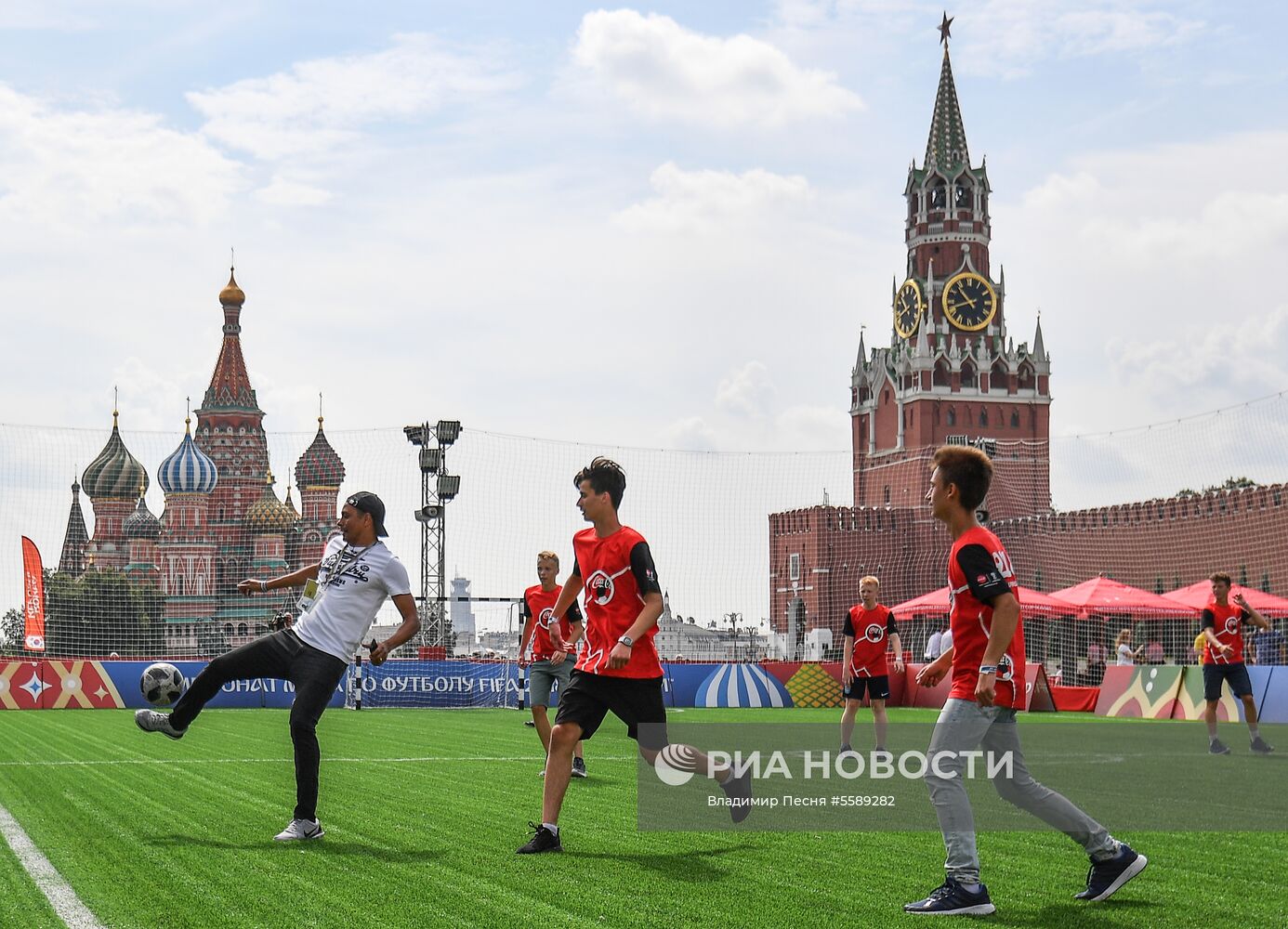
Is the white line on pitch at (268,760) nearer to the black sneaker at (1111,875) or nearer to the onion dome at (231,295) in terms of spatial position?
the black sneaker at (1111,875)

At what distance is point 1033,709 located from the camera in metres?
27.4

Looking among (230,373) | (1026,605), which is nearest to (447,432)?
(1026,605)

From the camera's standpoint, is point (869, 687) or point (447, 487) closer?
point (869, 687)

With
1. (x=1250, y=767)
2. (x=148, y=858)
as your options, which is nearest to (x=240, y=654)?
(x=148, y=858)

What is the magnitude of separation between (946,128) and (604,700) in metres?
119

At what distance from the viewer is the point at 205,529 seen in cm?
6475

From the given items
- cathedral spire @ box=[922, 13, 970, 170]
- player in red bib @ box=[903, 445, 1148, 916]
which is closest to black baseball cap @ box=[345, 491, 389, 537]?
player in red bib @ box=[903, 445, 1148, 916]

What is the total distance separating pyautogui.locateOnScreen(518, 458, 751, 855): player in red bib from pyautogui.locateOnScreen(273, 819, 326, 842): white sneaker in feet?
3.57

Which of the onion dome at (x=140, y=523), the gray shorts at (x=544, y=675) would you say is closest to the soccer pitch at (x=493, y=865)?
the gray shorts at (x=544, y=675)

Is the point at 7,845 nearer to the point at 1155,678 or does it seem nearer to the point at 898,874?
the point at 898,874

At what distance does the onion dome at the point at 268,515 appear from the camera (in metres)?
51.3

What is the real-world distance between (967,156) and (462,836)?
117 m

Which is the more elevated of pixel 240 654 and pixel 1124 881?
pixel 240 654

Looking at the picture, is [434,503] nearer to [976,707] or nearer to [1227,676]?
[1227,676]
